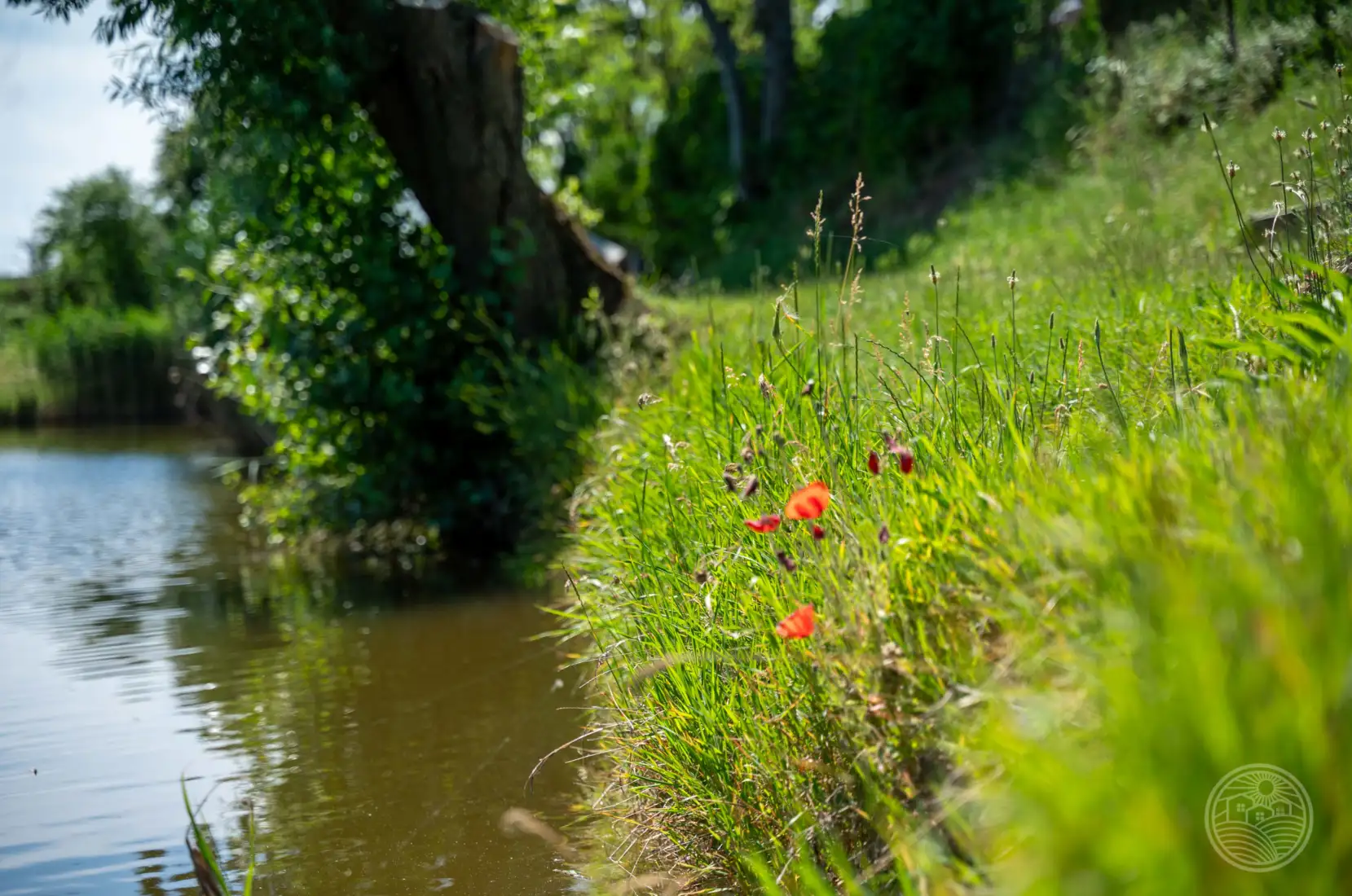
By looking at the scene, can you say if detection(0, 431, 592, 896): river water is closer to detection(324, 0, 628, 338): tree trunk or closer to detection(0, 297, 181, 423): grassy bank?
detection(324, 0, 628, 338): tree trunk

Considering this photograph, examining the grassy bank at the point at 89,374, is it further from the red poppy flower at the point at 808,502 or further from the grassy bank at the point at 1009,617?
the red poppy flower at the point at 808,502

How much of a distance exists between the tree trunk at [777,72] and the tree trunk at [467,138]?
15503mm

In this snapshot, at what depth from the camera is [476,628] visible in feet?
21.3

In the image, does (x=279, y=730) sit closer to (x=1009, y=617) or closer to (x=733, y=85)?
(x=1009, y=617)

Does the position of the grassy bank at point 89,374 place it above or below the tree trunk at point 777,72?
below

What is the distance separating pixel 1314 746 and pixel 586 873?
2381 mm

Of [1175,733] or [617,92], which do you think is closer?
[1175,733]

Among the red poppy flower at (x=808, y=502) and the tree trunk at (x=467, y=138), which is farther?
the tree trunk at (x=467, y=138)

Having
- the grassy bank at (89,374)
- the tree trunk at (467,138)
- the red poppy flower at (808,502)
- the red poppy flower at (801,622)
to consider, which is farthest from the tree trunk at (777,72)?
the red poppy flower at (801,622)

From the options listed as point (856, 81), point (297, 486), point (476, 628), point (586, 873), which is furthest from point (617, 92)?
point (586, 873)

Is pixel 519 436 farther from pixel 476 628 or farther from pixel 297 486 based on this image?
pixel 297 486

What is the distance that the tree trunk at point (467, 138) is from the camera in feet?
29.8

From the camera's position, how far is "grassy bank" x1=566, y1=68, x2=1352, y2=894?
1315 mm

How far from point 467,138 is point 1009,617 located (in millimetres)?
Result: 8042
